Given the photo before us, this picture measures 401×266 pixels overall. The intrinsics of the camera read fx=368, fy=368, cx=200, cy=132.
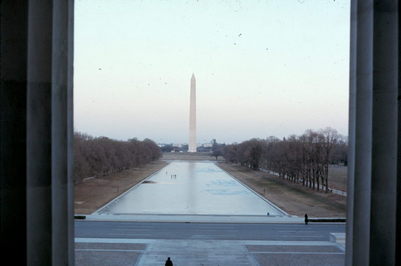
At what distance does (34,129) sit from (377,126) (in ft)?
11.6

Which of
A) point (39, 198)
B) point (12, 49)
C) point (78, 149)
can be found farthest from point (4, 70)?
point (78, 149)

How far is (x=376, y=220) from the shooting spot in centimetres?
396

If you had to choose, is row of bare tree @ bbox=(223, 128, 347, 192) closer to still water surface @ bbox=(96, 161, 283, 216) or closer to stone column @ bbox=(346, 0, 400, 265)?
still water surface @ bbox=(96, 161, 283, 216)

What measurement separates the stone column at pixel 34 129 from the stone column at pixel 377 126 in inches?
127

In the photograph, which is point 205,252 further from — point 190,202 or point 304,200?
point 304,200

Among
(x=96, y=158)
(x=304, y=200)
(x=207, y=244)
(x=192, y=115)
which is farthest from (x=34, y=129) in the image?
(x=192, y=115)

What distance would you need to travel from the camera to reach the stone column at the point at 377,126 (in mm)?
3902

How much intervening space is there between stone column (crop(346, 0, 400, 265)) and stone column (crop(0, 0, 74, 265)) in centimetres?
322

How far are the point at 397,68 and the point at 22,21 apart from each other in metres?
3.85

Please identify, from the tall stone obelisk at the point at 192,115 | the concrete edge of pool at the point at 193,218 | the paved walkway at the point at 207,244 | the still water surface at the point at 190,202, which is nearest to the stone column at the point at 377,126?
the paved walkway at the point at 207,244

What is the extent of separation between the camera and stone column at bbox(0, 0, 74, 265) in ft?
11.8

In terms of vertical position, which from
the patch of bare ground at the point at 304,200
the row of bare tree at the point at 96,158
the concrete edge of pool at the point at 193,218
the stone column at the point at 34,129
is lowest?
the patch of bare ground at the point at 304,200

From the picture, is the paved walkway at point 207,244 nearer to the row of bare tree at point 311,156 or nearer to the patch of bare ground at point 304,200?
the patch of bare ground at point 304,200

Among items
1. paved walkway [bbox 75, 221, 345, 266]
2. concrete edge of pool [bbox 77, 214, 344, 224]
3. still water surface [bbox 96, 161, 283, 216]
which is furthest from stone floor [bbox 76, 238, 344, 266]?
still water surface [bbox 96, 161, 283, 216]
